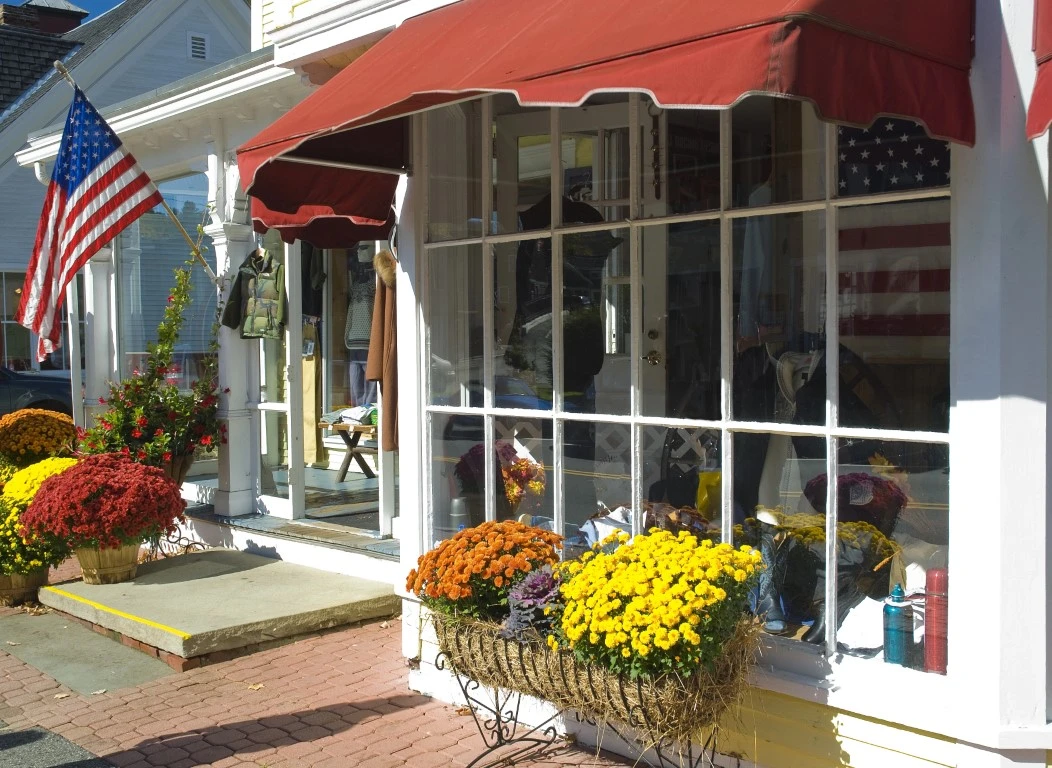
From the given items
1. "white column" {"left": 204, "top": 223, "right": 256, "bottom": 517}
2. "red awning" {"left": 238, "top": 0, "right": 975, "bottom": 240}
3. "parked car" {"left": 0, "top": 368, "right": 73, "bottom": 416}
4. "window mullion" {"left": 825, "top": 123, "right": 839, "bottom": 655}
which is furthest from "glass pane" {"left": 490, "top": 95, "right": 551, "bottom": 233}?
"parked car" {"left": 0, "top": 368, "right": 73, "bottom": 416}

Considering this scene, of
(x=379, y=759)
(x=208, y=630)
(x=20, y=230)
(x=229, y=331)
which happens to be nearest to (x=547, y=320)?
(x=379, y=759)

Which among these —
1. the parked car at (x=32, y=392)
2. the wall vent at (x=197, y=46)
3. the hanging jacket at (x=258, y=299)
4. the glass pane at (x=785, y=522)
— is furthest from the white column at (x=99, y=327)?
the glass pane at (x=785, y=522)

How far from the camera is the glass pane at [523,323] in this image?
15.4 ft

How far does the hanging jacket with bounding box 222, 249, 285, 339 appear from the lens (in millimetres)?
8070

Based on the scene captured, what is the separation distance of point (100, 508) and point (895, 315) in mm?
5069

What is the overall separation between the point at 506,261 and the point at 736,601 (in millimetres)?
1987

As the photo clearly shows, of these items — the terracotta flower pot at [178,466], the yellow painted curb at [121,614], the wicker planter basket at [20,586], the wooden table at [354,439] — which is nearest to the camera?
the yellow painted curb at [121,614]

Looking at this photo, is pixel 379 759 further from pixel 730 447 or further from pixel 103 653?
pixel 103 653

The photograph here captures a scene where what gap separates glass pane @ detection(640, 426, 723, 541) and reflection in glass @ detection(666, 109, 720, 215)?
34.6 inches

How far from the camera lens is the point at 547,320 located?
4.69 meters

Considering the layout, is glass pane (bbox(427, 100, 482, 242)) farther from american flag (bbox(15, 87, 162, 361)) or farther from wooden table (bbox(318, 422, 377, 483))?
wooden table (bbox(318, 422, 377, 483))

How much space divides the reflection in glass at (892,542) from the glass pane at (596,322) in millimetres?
1088

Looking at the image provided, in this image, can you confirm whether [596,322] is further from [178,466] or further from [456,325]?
[178,466]

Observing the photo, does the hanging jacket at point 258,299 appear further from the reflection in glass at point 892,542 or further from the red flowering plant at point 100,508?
the reflection in glass at point 892,542
